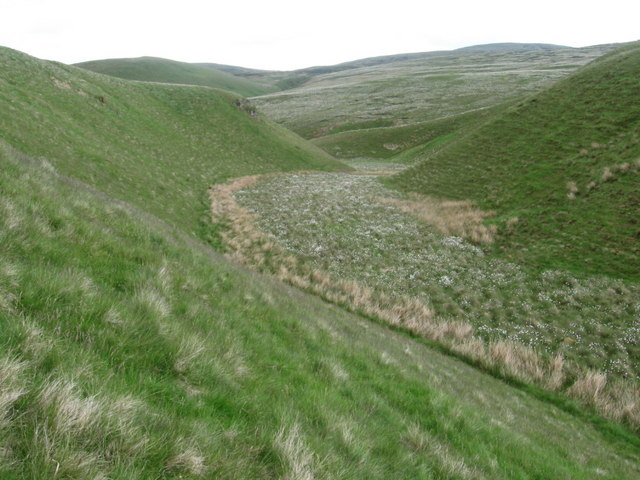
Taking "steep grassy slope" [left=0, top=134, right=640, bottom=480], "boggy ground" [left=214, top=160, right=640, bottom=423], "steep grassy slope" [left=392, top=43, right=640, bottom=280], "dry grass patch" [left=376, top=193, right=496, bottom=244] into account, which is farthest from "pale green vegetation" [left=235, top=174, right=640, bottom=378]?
"steep grassy slope" [left=0, top=134, right=640, bottom=480]

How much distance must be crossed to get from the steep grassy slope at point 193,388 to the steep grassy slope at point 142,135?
16357 millimetres

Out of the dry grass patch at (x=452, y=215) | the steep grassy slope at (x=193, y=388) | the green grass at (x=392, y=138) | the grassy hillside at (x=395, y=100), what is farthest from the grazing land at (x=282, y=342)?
the grassy hillside at (x=395, y=100)

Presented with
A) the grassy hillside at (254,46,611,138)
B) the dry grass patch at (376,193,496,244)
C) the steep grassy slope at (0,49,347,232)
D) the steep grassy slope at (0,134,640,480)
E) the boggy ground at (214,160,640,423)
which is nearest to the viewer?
the steep grassy slope at (0,134,640,480)

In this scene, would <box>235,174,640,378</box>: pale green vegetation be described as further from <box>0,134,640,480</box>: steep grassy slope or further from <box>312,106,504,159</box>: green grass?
<box>312,106,504,159</box>: green grass

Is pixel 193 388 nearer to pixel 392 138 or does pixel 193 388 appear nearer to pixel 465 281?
pixel 465 281

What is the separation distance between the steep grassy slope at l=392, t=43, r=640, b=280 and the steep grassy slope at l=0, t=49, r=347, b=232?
22737 millimetres

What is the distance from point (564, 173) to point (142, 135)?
139 feet

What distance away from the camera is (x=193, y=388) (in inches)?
169

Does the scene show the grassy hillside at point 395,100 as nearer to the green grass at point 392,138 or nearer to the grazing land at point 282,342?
the green grass at point 392,138

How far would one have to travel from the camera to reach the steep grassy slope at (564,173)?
20.3 m

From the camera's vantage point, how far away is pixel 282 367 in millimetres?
6195

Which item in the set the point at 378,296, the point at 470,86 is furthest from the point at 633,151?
the point at 470,86

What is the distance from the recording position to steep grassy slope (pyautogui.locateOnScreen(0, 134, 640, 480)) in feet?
9.16

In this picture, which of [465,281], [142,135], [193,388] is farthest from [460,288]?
[142,135]
